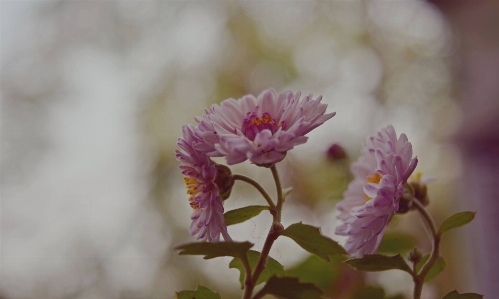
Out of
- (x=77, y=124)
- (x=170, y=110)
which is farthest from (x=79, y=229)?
(x=170, y=110)

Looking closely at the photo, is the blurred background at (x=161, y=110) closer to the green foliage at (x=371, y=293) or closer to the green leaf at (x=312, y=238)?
the green foliage at (x=371, y=293)

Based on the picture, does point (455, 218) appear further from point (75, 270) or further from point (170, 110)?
point (170, 110)

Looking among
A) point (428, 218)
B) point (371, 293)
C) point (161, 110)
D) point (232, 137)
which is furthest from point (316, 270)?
point (161, 110)

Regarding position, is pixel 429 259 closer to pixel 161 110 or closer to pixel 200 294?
pixel 200 294

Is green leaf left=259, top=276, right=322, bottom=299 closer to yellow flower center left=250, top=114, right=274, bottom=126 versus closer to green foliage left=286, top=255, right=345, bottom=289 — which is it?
yellow flower center left=250, top=114, right=274, bottom=126

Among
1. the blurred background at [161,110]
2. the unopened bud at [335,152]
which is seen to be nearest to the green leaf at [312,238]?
the unopened bud at [335,152]

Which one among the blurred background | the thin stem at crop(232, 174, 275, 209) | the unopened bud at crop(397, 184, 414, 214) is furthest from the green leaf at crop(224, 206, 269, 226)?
the blurred background
